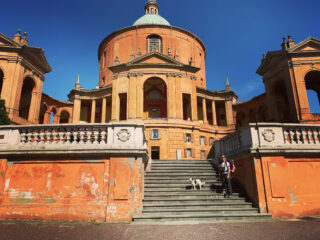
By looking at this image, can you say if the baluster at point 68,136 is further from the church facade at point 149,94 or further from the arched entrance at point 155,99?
the arched entrance at point 155,99

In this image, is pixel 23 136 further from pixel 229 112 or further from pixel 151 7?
pixel 151 7

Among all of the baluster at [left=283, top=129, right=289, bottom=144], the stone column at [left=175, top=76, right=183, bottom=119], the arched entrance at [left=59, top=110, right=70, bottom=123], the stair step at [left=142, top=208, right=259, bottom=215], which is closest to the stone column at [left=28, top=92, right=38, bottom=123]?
the arched entrance at [left=59, top=110, right=70, bottom=123]

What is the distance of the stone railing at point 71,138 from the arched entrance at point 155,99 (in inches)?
830

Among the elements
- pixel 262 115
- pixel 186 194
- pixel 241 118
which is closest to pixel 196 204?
pixel 186 194

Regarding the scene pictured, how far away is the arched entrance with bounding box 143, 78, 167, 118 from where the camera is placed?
1202 inches

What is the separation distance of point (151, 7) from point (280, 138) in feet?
146

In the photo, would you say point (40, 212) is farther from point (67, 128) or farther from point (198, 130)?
point (198, 130)

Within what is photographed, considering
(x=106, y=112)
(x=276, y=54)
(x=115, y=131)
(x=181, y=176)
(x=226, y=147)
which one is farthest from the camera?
(x=106, y=112)

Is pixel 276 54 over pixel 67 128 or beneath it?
over

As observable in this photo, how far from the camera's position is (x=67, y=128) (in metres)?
9.11

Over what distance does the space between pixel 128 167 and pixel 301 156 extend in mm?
6821

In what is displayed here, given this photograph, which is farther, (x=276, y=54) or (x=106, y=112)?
(x=106, y=112)

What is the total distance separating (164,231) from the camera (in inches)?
252

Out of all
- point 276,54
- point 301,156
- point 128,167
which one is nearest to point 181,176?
point 128,167
